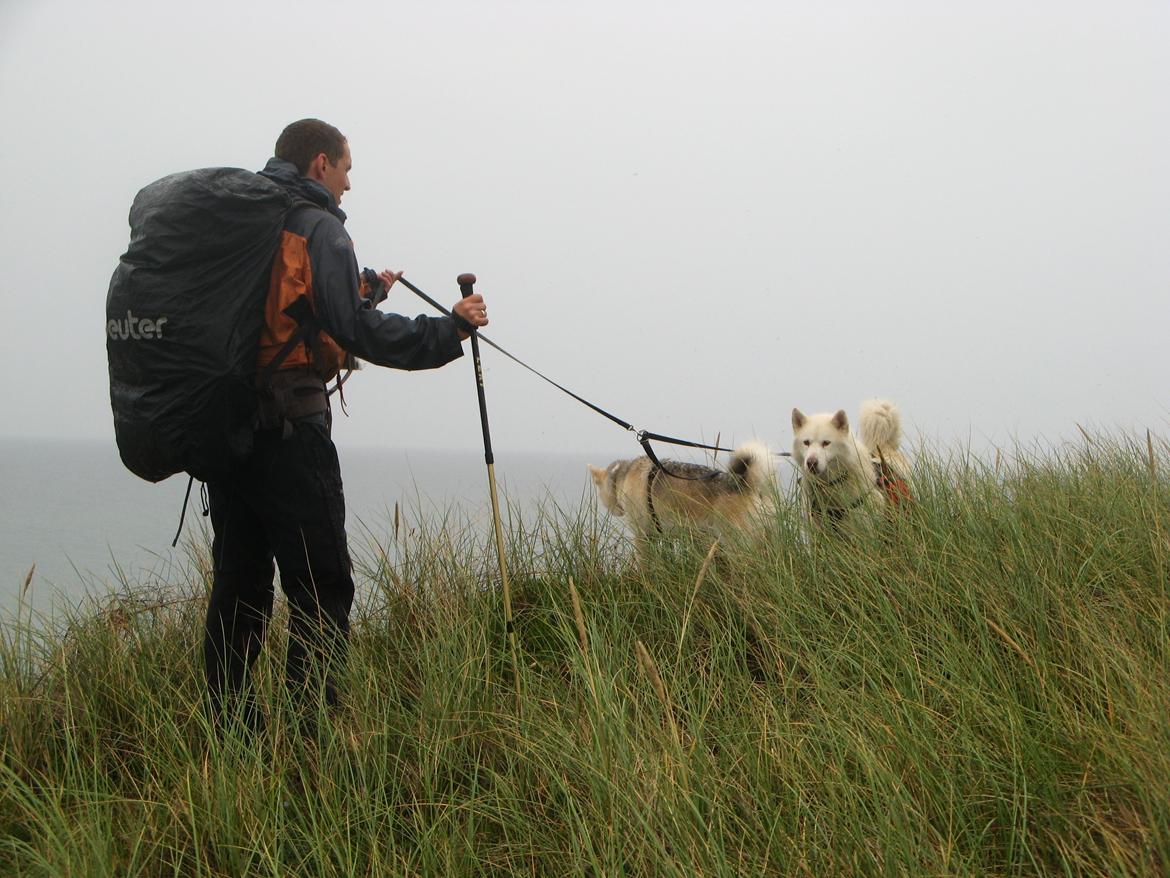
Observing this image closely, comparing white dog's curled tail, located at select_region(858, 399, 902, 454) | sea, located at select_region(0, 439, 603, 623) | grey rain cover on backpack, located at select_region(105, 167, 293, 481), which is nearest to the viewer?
grey rain cover on backpack, located at select_region(105, 167, 293, 481)

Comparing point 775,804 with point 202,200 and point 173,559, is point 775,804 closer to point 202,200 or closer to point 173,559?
point 202,200

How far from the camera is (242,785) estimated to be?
2.71 metres

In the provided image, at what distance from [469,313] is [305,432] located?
77 cm

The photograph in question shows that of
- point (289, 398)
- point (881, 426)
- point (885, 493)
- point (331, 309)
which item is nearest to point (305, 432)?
point (289, 398)

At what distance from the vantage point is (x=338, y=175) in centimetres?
378

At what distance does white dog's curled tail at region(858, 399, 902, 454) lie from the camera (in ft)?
18.8

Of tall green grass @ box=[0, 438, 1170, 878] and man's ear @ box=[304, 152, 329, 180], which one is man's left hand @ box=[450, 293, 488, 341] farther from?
tall green grass @ box=[0, 438, 1170, 878]

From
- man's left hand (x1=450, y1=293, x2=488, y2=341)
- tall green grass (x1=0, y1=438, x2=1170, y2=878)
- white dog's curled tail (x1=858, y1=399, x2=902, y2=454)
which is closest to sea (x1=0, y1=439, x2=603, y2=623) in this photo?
tall green grass (x1=0, y1=438, x2=1170, y2=878)

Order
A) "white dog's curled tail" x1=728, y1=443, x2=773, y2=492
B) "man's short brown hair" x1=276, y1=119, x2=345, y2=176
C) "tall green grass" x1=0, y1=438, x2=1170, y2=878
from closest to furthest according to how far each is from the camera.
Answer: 1. "tall green grass" x1=0, y1=438, x2=1170, y2=878
2. "man's short brown hair" x1=276, y1=119, x2=345, y2=176
3. "white dog's curled tail" x1=728, y1=443, x2=773, y2=492

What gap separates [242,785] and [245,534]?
1.31 m

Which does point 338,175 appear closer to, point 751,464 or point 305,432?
point 305,432

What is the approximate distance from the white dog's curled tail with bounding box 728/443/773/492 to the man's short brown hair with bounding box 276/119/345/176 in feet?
9.03

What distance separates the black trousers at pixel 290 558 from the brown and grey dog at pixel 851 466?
2.26 meters

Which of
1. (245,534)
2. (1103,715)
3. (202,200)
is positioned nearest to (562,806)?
(1103,715)
